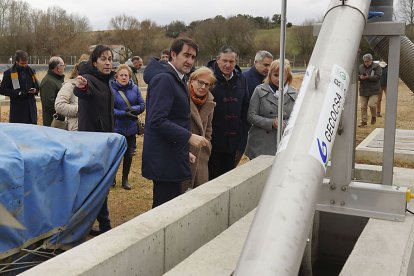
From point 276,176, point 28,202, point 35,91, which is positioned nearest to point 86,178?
point 28,202

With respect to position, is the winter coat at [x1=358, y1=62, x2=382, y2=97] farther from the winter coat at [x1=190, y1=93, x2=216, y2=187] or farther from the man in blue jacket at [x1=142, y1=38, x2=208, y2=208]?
the man in blue jacket at [x1=142, y1=38, x2=208, y2=208]

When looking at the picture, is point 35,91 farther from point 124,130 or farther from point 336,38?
point 336,38

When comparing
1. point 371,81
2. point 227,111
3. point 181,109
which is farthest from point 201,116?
point 371,81

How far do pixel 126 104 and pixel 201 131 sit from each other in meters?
1.93

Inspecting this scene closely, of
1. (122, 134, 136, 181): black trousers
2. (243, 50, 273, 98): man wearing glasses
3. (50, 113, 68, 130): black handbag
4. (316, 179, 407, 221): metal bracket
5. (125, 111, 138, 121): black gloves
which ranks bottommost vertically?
(122, 134, 136, 181): black trousers

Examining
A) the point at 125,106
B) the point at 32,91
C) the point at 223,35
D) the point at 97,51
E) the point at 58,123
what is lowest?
the point at 58,123

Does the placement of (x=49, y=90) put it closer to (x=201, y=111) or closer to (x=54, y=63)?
(x=54, y=63)

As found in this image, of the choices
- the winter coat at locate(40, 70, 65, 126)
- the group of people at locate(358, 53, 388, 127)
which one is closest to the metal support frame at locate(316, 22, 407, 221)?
the winter coat at locate(40, 70, 65, 126)

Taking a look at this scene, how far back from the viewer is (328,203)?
3412 millimetres

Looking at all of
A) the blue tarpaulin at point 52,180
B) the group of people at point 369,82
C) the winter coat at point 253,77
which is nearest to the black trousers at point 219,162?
the winter coat at point 253,77

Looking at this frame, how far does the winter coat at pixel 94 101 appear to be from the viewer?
16.0 feet

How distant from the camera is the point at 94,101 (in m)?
4.92

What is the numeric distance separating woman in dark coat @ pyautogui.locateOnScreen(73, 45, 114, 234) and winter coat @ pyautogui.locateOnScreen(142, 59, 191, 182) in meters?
0.96

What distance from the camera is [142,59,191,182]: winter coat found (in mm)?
3777
